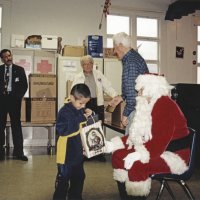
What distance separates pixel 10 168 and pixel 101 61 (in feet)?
8.81

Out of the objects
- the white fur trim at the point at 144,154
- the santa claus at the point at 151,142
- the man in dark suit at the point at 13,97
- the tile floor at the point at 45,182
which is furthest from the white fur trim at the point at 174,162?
the man in dark suit at the point at 13,97

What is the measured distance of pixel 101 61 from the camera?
240 inches

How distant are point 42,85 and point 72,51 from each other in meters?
0.83

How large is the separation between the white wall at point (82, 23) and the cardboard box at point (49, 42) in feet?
1.53

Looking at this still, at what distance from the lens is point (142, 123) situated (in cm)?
245

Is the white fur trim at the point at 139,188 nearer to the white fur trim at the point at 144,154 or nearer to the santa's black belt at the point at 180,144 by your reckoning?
the white fur trim at the point at 144,154

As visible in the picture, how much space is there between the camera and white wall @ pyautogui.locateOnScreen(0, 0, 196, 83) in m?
6.28

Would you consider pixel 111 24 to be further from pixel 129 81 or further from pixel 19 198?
pixel 19 198

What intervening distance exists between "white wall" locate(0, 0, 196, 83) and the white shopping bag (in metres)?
4.25

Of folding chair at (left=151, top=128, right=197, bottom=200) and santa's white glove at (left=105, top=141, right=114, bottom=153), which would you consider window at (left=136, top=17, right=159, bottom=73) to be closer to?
santa's white glove at (left=105, top=141, right=114, bottom=153)

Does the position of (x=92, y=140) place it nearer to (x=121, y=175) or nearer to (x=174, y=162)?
(x=121, y=175)

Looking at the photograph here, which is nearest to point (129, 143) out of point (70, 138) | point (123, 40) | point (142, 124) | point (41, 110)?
point (142, 124)

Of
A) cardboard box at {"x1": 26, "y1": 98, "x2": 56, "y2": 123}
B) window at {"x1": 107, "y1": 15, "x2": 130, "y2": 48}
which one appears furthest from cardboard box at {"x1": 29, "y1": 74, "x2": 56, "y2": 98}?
window at {"x1": 107, "y1": 15, "x2": 130, "y2": 48}

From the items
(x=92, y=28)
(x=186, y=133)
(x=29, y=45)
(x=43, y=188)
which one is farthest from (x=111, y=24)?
(x=186, y=133)
